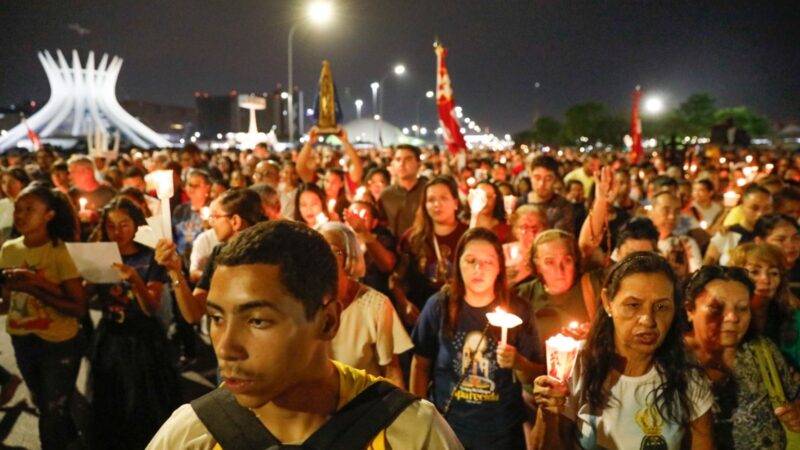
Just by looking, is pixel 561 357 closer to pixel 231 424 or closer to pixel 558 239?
pixel 231 424

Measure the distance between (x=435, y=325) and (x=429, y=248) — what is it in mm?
2144

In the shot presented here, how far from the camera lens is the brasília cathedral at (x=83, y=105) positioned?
74.8m

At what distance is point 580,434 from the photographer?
290 cm

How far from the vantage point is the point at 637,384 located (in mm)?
2820

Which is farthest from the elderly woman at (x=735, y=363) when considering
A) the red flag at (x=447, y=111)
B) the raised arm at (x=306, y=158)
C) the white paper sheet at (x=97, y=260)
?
the red flag at (x=447, y=111)

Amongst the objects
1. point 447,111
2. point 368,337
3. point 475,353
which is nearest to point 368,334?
point 368,337

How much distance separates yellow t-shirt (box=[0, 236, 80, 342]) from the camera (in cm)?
465

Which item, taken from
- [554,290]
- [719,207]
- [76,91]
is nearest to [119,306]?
[554,290]

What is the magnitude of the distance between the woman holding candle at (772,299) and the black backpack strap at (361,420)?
8.38 ft

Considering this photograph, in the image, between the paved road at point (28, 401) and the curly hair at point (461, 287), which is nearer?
the curly hair at point (461, 287)

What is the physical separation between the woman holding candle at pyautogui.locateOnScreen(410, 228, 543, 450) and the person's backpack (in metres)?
1.77

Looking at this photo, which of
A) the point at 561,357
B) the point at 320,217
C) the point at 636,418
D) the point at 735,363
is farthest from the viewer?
the point at 320,217

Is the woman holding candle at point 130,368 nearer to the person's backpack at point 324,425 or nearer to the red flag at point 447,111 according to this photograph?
the person's backpack at point 324,425

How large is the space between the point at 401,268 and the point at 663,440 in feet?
11.1
